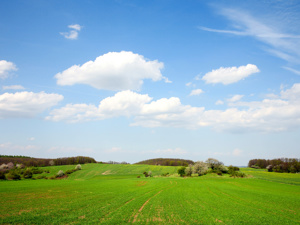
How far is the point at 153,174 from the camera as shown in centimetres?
13125

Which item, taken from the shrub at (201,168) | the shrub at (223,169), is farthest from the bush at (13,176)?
the shrub at (223,169)

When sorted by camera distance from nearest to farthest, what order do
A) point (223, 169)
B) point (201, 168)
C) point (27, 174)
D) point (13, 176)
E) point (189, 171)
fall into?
1. point (13, 176)
2. point (27, 174)
3. point (223, 169)
4. point (201, 168)
5. point (189, 171)

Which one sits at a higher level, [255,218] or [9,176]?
[255,218]

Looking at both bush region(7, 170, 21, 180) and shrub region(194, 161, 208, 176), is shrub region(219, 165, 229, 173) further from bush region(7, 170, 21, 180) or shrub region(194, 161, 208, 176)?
bush region(7, 170, 21, 180)

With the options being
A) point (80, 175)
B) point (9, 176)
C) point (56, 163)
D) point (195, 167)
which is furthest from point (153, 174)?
point (56, 163)

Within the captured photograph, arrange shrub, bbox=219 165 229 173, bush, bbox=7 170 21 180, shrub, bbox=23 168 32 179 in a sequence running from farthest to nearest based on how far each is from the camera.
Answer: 1. shrub, bbox=219 165 229 173
2. shrub, bbox=23 168 32 179
3. bush, bbox=7 170 21 180

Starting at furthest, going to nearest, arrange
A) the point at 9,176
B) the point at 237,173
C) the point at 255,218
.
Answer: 1. the point at 237,173
2. the point at 9,176
3. the point at 255,218

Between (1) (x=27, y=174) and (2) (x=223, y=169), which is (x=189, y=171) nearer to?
(2) (x=223, y=169)

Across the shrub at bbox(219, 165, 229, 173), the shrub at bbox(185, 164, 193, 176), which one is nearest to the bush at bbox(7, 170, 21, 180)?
the shrub at bbox(185, 164, 193, 176)

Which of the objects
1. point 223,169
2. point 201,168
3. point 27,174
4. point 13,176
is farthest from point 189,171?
point 13,176

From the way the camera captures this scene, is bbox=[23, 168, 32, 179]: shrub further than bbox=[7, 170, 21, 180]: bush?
Yes

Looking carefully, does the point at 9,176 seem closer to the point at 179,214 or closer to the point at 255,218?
the point at 179,214

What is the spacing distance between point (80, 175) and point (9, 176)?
4094cm

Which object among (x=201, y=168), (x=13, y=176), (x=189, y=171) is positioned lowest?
(x=13, y=176)
